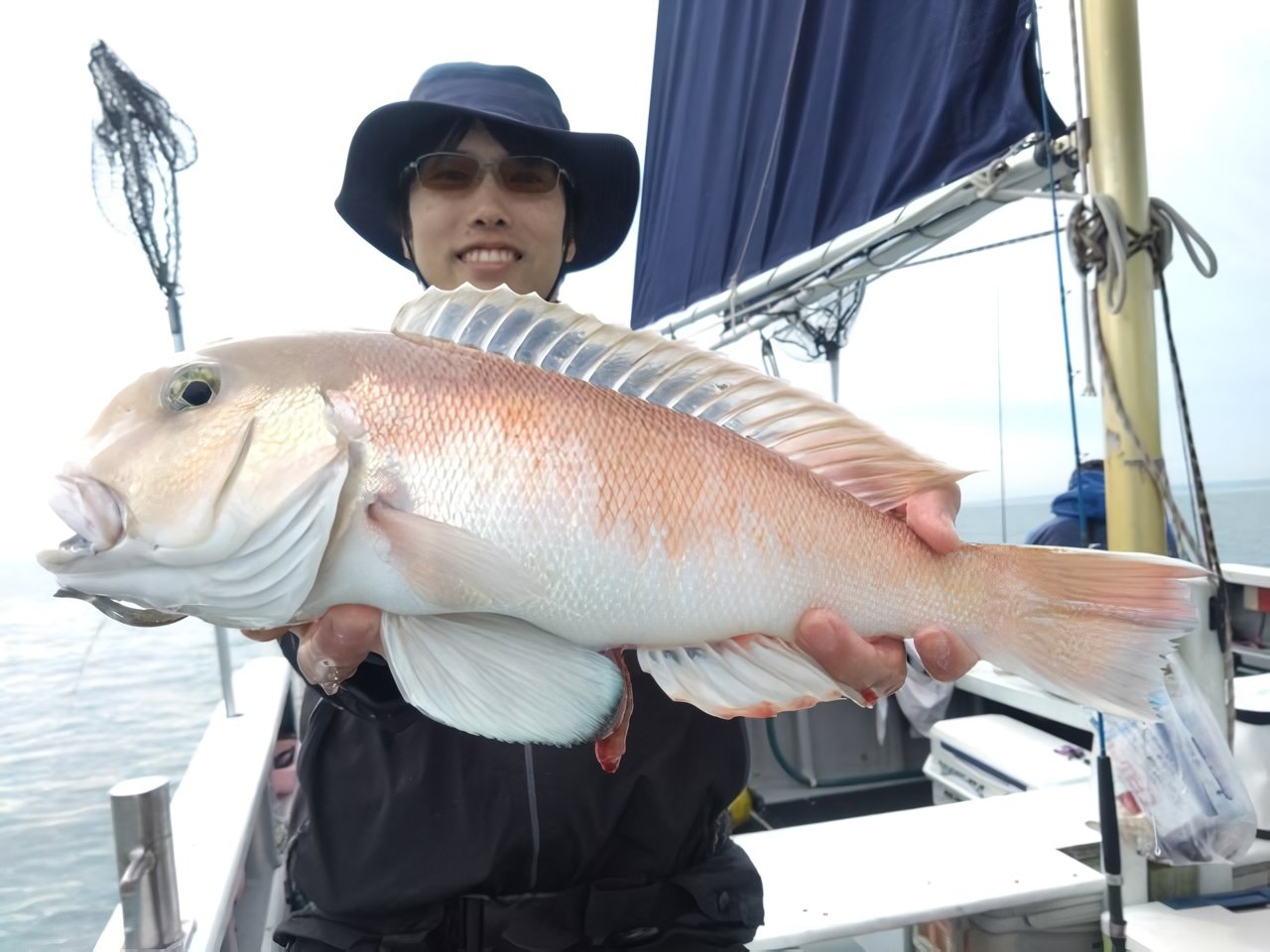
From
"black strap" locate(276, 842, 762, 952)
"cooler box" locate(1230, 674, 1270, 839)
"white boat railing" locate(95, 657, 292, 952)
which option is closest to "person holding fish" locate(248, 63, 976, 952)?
"black strap" locate(276, 842, 762, 952)

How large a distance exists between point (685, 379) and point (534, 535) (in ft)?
1.26

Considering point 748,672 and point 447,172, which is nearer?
point 748,672

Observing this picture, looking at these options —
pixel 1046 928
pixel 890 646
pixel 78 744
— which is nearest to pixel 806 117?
pixel 890 646

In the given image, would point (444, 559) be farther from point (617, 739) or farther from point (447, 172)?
point (447, 172)

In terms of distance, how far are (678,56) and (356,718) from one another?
545 cm

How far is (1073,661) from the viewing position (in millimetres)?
1109

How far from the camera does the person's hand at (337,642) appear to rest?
102 centimetres

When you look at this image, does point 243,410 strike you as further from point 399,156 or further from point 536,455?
point 399,156

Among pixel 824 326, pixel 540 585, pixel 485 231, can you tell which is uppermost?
pixel 824 326

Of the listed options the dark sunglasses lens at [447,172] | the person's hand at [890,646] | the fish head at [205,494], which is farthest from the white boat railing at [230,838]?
the dark sunglasses lens at [447,172]

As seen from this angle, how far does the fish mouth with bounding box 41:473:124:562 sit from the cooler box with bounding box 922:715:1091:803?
319 cm

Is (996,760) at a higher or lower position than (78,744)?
higher

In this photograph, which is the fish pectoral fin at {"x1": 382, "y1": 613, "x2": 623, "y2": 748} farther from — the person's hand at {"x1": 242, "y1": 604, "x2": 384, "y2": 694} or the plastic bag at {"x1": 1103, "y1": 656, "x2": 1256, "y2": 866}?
the plastic bag at {"x1": 1103, "y1": 656, "x2": 1256, "y2": 866}

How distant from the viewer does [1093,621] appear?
1112 millimetres
